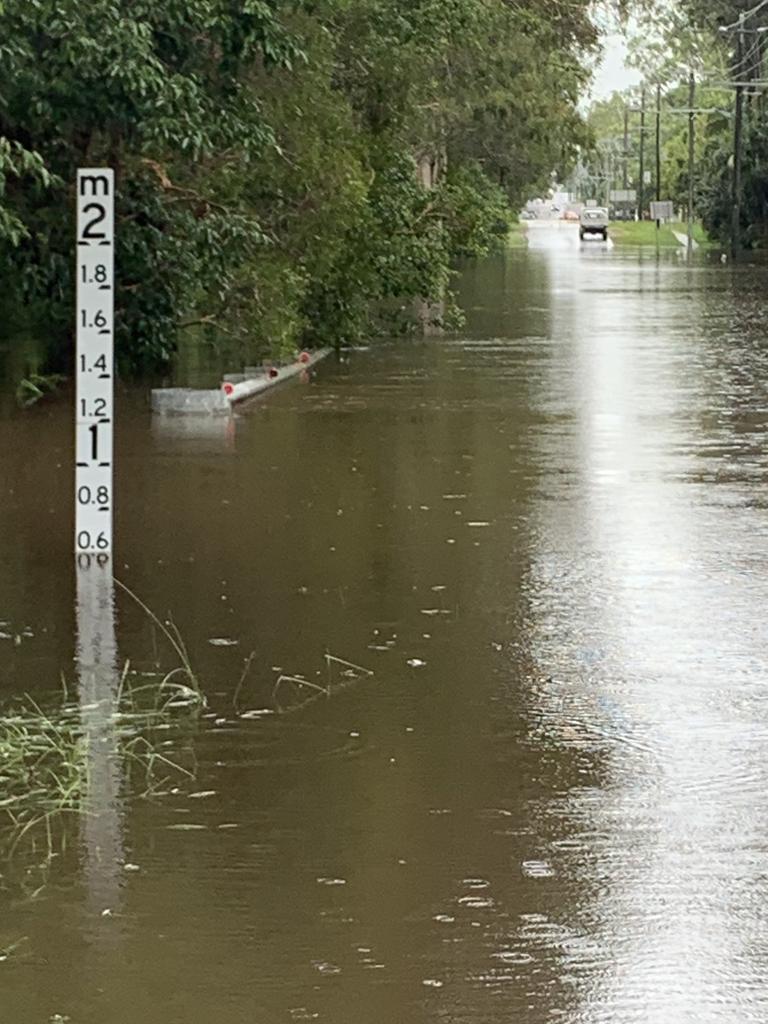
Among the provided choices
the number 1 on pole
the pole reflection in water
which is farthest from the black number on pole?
the pole reflection in water

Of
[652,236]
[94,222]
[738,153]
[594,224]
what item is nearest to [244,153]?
[94,222]

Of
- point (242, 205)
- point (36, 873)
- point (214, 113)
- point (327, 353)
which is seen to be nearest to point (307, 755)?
point (36, 873)

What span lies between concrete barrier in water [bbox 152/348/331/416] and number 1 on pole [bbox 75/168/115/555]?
6756mm

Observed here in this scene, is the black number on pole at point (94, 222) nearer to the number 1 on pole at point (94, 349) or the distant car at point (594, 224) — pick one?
the number 1 on pole at point (94, 349)

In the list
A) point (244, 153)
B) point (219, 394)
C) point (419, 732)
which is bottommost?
point (419, 732)

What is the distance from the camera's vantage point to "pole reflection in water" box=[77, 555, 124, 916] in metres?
5.88

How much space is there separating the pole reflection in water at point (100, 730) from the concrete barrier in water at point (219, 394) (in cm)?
701

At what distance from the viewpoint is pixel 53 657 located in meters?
8.62

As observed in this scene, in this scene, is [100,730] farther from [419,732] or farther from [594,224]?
[594,224]

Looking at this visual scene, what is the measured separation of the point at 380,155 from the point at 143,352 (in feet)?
23.6

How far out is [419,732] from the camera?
748 cm

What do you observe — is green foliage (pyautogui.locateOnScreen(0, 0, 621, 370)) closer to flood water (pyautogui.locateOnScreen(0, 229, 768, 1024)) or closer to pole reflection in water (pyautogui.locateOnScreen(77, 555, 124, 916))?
flood water (pyautogui.locateOnScreen(0, 229, 768, 1024))

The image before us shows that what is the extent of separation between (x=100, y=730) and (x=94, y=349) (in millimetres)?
3832

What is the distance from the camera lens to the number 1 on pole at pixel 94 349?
10719 millimetres
